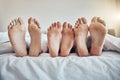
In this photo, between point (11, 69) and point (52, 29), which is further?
point (52, 29)

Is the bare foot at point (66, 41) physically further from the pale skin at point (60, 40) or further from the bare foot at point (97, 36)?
the bare foot at point (97, 36)

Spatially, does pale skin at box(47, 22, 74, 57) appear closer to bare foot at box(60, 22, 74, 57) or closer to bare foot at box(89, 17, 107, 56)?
bare foot at box(60, 22, 74, 57)

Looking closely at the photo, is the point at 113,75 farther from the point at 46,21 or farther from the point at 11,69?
the point at 46,21

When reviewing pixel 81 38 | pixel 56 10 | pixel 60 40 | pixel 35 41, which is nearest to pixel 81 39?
pixel 81 38

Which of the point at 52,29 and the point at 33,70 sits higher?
the point at 52,29

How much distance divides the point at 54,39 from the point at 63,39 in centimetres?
5

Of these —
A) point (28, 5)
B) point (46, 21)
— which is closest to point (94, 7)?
point (46, 21)

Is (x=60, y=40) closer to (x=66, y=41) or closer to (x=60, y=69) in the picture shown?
(x=66, y=41)

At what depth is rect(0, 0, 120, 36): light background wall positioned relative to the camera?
72.9 inches

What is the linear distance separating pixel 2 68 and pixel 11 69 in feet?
0.12

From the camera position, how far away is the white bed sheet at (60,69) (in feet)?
→ 1.96

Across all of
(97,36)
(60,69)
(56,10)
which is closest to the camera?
(60,69)

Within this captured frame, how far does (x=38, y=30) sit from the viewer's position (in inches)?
33.5

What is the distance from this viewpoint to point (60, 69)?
0.61m
